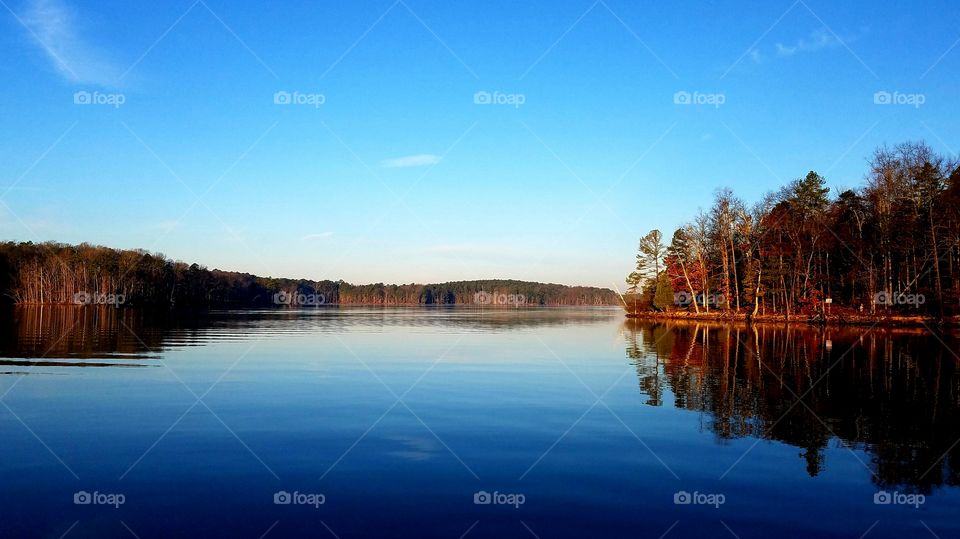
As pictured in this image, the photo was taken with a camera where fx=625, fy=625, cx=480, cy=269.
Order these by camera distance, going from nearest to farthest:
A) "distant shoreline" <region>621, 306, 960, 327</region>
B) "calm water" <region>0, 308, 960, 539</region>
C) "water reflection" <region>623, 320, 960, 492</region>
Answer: "calm water" <region>0, 308, 960, 539</region> < "water reflection" <region>623, 320, 960, 492</region> < "distant shoreline" <region>621, 306, 960, 327</region>

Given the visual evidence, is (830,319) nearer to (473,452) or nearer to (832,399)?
(832,399)

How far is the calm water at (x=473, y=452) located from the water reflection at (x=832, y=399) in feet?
0.34

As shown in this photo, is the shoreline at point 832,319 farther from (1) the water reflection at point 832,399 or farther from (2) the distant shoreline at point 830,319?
(1) the water reflection at point 832,399

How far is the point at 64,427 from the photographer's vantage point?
46.0ft

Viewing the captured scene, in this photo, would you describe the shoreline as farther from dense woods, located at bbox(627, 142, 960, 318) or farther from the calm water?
the calm water

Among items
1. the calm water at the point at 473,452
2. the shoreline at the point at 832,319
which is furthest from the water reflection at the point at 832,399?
the shoreline at the point at 832,319

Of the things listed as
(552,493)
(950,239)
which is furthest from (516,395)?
(950,239)

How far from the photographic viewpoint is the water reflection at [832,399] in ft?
40.7

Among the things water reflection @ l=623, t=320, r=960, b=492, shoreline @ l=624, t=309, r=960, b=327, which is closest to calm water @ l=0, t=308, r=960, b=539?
water reflection @ l=623, t=320, r=960, b=492

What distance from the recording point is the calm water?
8742mm

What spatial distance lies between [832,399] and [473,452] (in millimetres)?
12393

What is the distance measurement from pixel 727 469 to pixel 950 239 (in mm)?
57136

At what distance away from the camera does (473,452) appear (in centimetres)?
1234

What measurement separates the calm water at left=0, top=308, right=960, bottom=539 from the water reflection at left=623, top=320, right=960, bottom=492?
0.10 metres
